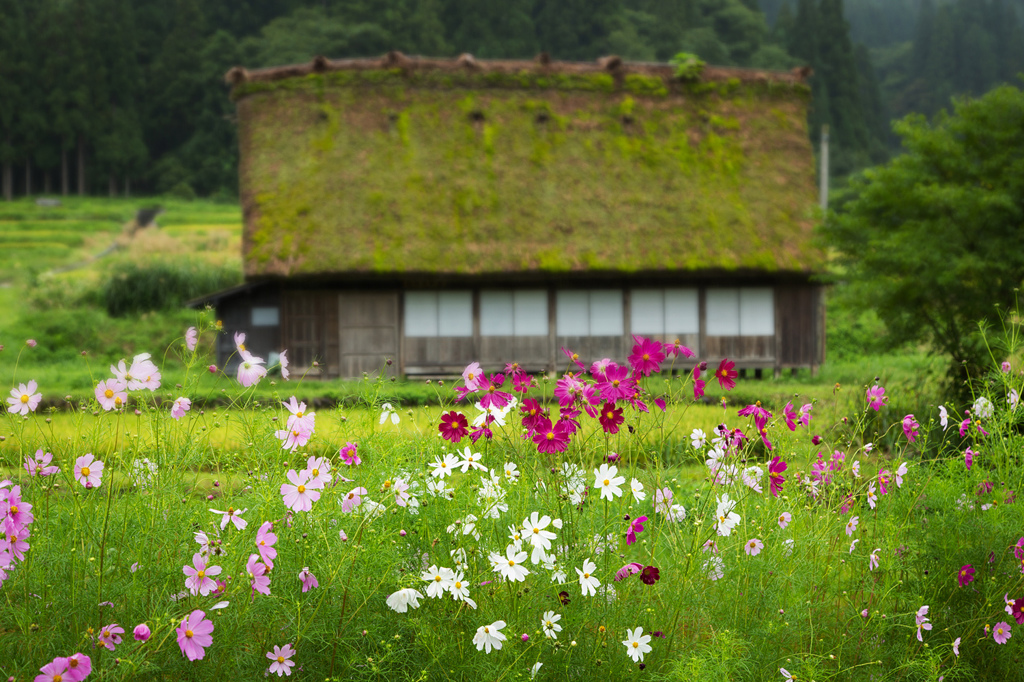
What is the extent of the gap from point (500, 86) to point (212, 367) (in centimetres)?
1387

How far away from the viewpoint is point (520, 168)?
14.9 m

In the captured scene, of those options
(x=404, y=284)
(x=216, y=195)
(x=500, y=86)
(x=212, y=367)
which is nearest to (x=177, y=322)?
(x=404, y=284)

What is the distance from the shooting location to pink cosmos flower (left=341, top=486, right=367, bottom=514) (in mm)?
2674

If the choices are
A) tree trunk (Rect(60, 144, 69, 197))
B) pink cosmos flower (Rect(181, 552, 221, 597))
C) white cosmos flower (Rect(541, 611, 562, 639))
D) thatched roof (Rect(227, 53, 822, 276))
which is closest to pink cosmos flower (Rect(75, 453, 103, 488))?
pink cosmos flower (Rect(181, 552, 221, 597))

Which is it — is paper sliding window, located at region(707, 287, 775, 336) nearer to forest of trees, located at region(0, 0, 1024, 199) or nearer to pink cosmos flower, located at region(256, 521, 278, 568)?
pink cosmos flower, located at region(256, 521, 278, 568)

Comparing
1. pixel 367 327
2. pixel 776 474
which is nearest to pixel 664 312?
pixel 367 327

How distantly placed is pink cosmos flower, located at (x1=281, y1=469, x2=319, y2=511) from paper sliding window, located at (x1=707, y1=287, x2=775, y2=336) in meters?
13.2

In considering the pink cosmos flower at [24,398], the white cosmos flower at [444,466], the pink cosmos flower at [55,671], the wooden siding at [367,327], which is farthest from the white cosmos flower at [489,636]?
the wooden siding at [367,327]

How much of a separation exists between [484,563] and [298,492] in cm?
82

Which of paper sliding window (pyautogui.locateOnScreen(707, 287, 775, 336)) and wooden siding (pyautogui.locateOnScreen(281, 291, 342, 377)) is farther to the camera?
paper sliding window (pyautogui.locateOnScreen(707, 287, 775, 336))

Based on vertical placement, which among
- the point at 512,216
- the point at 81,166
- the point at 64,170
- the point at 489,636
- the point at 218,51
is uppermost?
the point at 218,51

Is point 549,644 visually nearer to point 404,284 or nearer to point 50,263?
point 404,284

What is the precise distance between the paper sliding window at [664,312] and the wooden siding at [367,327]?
165 inches

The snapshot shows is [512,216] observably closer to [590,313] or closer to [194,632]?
[590,313]
